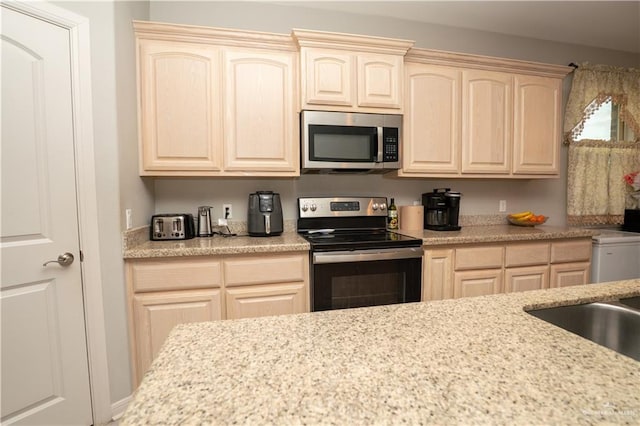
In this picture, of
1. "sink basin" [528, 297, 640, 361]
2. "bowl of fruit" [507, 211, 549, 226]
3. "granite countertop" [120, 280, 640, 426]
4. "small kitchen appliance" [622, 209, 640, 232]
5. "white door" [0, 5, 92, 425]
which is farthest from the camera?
"small kitchen appliance" [622, 209, 640, 232]

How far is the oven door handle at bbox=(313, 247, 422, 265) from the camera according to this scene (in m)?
1.87

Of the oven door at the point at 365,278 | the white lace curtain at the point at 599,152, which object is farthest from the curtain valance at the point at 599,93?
the oven door at the point at 365,278

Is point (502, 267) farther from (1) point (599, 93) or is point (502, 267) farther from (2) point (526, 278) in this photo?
(1) point (599, 93)

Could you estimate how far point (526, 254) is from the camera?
232cm

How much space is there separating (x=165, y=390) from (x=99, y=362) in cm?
153

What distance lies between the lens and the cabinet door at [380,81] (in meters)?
2.17

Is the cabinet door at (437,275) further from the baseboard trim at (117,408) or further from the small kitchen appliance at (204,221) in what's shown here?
the baseboard trim at (117,408)

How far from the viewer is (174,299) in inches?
68.6

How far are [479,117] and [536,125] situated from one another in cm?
56

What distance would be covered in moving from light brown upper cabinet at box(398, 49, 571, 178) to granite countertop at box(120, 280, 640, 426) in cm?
180

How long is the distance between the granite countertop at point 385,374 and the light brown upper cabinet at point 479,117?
180cm

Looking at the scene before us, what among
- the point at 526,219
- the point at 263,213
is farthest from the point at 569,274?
the point at 263,213

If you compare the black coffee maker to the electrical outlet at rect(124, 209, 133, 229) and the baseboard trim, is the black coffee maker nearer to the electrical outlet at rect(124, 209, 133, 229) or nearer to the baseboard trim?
the electrical outlet at rect(124, 209, 133, 229)

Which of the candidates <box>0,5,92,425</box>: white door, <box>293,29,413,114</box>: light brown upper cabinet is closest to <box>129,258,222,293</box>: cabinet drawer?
<box>0,5,92,425</box>: white door
